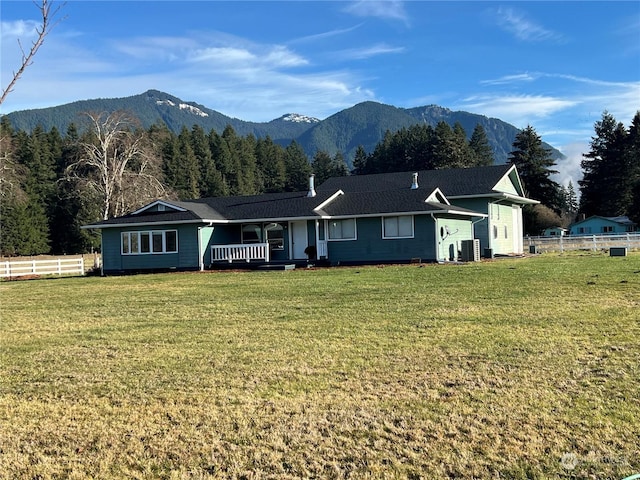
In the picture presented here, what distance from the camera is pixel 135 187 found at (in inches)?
1625

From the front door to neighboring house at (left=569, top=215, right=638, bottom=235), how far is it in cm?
4724

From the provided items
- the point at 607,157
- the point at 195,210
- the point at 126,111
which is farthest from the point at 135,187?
the point at 607,157

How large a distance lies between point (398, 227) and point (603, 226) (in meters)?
47.9

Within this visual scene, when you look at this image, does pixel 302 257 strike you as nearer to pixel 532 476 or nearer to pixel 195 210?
pixel 195 210

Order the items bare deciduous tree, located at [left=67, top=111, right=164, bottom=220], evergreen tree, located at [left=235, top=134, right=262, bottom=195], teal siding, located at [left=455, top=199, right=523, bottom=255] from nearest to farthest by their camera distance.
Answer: teal siding, located at [left=455, top=199, right=523, bottom=255], bare deciduous tree, located at [left=67, top=111, right=164, bottom=220], evergreen tree, located at [left=235, top=134, right=262, bottom=195]

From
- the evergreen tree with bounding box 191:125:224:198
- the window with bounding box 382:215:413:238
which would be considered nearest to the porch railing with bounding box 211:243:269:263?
the window with bounding box 382:215:413:238

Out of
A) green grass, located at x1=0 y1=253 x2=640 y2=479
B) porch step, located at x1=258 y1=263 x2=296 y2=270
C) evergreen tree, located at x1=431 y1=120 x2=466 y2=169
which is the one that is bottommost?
green grass, located at x1=0 y1=253 x2=640 y2=479

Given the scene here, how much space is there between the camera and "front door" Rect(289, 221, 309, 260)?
2819 centimetres

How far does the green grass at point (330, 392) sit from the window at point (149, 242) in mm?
15907

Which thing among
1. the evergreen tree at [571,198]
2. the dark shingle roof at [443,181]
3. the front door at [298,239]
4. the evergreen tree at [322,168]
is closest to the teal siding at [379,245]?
the front door at [298,239]

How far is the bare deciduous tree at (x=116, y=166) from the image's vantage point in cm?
4034

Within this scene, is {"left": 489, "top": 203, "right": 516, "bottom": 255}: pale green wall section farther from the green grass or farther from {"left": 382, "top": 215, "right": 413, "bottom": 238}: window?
the green grass

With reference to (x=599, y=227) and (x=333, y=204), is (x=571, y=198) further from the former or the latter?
(x=333, y=204)

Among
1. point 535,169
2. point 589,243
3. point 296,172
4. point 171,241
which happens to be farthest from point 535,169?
point 171,241
